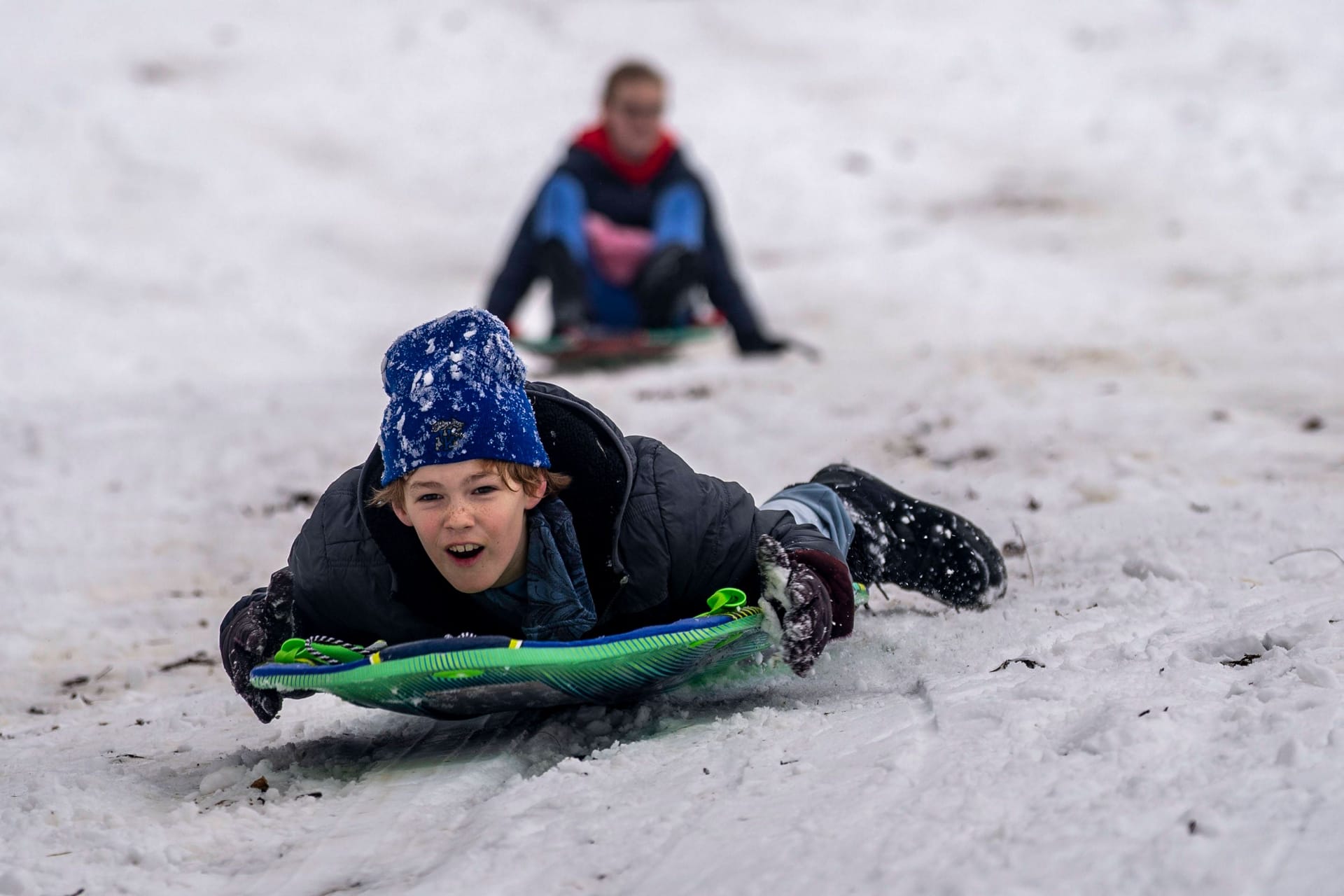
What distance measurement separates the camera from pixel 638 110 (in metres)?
6.68

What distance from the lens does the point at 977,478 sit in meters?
3.98

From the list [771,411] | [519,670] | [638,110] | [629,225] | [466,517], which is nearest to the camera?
[519,670]

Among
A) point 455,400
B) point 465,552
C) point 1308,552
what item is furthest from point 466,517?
point 1308,552

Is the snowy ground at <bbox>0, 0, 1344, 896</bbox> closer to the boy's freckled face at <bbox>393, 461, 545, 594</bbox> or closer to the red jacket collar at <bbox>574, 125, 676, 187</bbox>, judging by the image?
the boy's freckled face at <bbox>393, 461, 545, 594</bbox>

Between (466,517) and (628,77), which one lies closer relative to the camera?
(466,517)

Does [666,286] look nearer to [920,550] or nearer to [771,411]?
[771,411]

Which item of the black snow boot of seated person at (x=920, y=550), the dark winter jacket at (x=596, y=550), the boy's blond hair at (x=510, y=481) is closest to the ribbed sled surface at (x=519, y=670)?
the dark winter jacket at (x=596, y=550)

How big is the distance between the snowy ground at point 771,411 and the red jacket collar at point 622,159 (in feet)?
3.10

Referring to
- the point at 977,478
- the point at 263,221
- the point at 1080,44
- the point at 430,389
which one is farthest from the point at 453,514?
the point at 1080,44

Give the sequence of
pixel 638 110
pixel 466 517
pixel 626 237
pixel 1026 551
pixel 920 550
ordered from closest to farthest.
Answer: pixel 466 517 → pixel 920 550 → pixel 1026 551 → pixel 638 110 → pixel 626 237

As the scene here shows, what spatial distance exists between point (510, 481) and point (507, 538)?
0.10m

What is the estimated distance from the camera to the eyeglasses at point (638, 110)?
263 inches

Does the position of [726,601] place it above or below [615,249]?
below

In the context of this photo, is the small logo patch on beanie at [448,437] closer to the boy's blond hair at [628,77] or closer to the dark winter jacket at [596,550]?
the dark winter jacket at [596,550]
